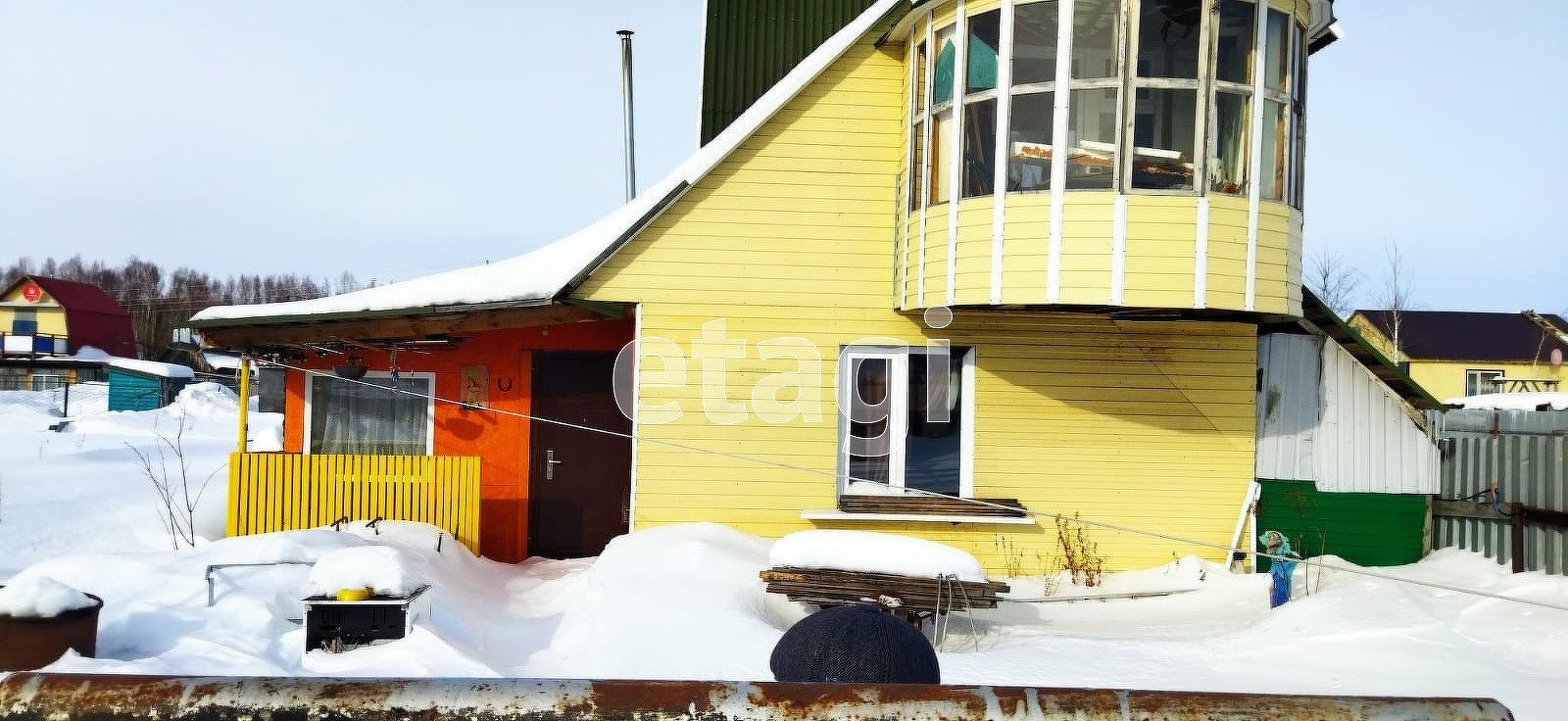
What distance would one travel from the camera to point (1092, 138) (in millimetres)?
8414

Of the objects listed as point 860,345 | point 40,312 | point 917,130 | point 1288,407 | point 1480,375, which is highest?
point 917,130

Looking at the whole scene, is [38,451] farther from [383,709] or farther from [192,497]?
[383,709]

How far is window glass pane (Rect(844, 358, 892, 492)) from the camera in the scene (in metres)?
10.1

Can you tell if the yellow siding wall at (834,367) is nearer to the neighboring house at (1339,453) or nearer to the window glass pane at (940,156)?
the neighboring house at (1339,453)

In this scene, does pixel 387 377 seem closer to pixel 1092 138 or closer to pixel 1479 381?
pixel 1092 138

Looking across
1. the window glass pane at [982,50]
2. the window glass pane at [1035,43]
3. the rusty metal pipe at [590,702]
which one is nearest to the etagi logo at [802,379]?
the window glass pane at [982,50]

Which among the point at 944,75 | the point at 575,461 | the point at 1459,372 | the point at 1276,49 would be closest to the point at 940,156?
the point at 944,75

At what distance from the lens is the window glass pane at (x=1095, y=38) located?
8.34 metres

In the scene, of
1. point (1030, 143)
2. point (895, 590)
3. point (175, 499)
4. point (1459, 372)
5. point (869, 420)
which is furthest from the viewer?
point (1459, 372)

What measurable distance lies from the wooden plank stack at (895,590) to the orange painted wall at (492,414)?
163 inches

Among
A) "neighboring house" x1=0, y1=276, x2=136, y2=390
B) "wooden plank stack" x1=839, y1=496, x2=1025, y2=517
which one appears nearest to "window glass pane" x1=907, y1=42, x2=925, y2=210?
"wooden plank stack" x1=839, y1=496, x2=1025, y2=517

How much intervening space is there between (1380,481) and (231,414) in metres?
37.1

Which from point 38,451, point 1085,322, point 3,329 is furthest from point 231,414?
point 1085,322

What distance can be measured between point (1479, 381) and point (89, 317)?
70573 millimetres
